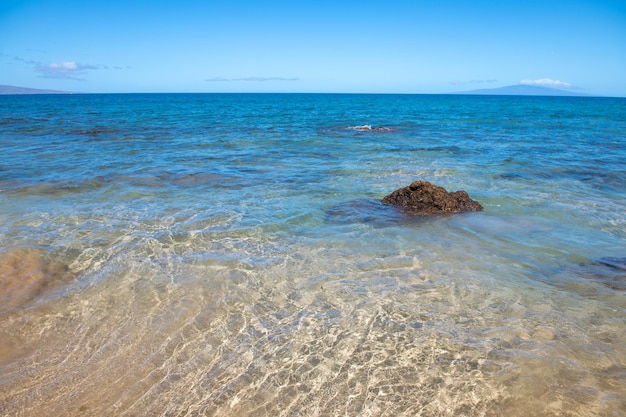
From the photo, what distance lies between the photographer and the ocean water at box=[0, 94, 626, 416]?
151 inches

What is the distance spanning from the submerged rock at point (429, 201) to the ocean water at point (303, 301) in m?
0.36

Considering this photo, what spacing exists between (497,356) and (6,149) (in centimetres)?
2134

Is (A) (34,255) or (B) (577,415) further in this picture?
(A) (34,255)

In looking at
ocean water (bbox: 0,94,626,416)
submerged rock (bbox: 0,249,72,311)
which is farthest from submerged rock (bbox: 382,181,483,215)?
submerged rock (bbox: 0,249,72,311)

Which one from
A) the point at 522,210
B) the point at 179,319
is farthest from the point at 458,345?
the point at 522,210

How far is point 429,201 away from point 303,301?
516 centimetres

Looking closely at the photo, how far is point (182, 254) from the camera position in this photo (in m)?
7.02

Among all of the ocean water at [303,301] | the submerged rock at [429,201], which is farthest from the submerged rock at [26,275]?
the submerged rock at [429,201]

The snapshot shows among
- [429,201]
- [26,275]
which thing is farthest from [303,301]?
[429,201]

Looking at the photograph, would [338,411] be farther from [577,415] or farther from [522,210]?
[522,210]

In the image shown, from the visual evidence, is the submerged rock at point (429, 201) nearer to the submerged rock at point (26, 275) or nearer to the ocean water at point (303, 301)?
the ocean water at point (303, 301)

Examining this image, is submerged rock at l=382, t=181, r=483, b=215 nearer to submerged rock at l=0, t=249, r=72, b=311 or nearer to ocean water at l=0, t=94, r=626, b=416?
ocean water at l=0, t=94, r=626, b=416

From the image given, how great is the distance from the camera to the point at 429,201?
31.4 feet

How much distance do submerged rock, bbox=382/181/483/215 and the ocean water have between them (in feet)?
1.17
